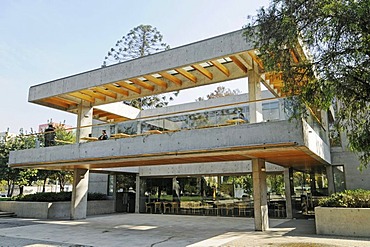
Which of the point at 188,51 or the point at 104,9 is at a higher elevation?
the point at 104,9

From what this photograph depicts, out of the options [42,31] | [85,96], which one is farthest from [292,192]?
[42,31]

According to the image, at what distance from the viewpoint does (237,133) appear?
387 inches

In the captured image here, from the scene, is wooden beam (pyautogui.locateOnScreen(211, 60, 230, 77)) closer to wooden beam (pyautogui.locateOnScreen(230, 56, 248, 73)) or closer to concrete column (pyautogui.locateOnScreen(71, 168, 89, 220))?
wooden beam (pyautogui.locateOnScreen(230, 56, 248, 73))

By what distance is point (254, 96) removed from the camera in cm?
1145

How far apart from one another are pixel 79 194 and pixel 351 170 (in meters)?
13.7

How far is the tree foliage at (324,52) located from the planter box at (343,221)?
2234 mm

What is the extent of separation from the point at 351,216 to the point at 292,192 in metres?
6.67

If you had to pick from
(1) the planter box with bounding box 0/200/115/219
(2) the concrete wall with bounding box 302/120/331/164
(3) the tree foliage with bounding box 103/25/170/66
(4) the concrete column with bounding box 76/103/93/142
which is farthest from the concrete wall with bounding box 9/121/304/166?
(3) the tree foliage with bounding box 103/25/170/66

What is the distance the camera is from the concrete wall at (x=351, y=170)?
49.0 feet

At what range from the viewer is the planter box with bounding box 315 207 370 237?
383 inches

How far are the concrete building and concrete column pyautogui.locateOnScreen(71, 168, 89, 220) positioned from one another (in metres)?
0.05

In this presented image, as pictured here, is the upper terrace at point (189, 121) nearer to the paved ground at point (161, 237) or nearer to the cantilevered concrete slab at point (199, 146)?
the cantilevered concrete slab at point (199, 146)

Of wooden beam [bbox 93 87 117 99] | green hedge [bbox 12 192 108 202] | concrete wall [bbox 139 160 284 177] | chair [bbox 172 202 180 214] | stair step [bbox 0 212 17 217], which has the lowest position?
stair step [bbox 0 212 17 217]

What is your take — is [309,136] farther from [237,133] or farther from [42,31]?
[42,31]
